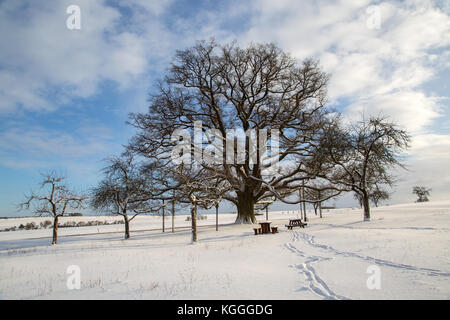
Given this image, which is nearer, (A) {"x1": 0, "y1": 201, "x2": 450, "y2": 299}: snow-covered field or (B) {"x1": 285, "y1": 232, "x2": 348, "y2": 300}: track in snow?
(B) {"x1": 285, "y1": 232, "x2": 348, "y2": 300}: track in snow

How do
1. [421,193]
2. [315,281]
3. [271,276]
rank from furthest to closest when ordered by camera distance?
[421,193] < [271,276] < [315,281]

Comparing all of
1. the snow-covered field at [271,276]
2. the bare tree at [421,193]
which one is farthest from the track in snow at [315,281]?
the bare tree at [421,193]

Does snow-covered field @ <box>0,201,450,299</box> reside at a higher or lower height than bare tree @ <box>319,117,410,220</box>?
lower

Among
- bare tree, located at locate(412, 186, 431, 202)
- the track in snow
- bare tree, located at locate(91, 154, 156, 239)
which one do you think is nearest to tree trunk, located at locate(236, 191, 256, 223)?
bare tree, located at locate(91, 154, 156, 239)

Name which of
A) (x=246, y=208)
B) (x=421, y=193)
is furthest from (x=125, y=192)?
(x=421, y=193)

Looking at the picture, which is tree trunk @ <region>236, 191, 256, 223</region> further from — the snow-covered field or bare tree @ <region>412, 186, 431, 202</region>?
bare tree @ <region>412, 186, 431, 202</region>

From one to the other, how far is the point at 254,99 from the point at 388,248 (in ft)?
56.2

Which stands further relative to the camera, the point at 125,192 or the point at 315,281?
the point at 125,192

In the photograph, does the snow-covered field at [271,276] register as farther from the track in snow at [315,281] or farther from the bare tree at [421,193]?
the bare tree at [421,193]

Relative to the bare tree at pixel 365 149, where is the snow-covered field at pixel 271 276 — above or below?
below

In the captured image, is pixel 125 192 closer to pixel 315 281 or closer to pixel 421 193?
pixel 315 281

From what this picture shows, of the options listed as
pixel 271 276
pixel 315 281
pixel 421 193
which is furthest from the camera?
pixel 421 193
